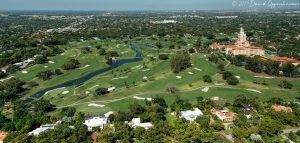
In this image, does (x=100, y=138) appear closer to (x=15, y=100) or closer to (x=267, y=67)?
(x=15, y=100)

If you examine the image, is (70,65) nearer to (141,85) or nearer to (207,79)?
(141,85)

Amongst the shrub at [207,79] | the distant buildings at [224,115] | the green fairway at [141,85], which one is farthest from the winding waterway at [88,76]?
the distant buildings at [224,115]

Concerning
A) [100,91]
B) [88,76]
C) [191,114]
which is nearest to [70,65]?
[88,76]

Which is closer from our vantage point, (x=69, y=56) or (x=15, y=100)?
(x=15, y=100)

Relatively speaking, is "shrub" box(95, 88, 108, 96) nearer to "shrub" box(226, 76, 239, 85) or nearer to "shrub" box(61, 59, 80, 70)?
"shrub" box(61, 59, 80, 70)

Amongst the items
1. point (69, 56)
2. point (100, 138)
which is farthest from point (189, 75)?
point (69, 56)

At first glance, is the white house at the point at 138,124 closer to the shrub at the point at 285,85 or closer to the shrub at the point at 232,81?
the shrub at the point at 232,81

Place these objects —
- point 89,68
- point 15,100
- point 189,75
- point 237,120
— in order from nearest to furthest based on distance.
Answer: point 237,120 → point 15,100 → point 189,75 → point 89,68

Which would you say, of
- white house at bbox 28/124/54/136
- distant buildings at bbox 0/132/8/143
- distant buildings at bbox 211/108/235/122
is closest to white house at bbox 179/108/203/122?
distant buildings at bbox 211/108/235/122
